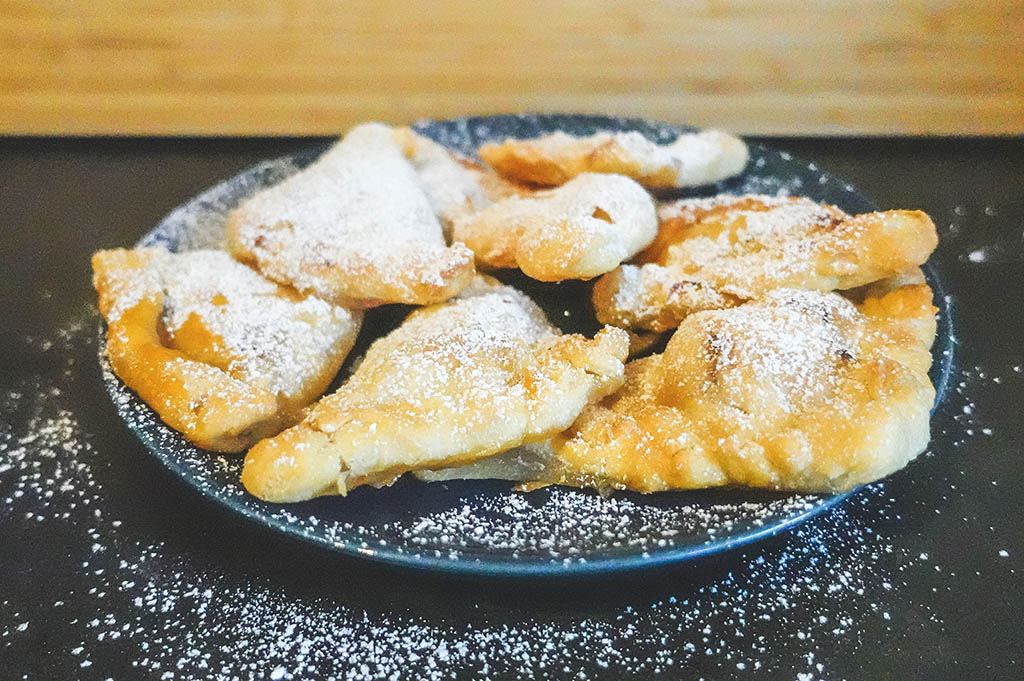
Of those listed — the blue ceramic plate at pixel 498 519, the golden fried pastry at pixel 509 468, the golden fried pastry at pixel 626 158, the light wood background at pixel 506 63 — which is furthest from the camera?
the light wood background at pixel 506 63

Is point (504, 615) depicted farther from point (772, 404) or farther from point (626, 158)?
point (626, 158)

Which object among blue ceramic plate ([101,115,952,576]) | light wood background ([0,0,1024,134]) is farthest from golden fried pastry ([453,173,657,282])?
light wood background ([0,0,1024,134])

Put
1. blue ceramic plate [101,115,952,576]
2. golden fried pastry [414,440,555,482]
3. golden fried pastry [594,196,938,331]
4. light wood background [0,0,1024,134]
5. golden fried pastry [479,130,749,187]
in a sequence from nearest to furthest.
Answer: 1. blue ceramic plate [101,115,952,576]
2. golden fried pastry [414,440,555,482]
3. golden fried pastry [594,196,938,331]
4. golden fried pastry [479,130,749,187]
5. light wood background [0,0,1024,134]

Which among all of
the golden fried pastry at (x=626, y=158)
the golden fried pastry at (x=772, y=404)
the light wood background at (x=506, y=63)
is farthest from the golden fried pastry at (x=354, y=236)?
the light wood background at (x=506, y=63)

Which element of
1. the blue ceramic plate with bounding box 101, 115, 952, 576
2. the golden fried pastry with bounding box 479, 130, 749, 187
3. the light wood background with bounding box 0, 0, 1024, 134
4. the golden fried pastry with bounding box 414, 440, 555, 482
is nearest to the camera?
the blue ceramic plate with bounding box 101, 115, 952, 576

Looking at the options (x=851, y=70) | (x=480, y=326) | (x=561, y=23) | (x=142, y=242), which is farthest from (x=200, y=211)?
(x=851, y=70)

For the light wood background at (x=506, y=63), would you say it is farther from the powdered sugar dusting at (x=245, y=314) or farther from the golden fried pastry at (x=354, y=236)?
the powdered sugar dusting at (x=245, y=314)

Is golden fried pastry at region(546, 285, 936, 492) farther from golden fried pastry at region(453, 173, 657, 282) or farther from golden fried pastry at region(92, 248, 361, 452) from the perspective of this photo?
golden fried pastry at region(92, 248, 361, 452)
